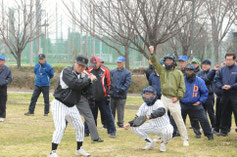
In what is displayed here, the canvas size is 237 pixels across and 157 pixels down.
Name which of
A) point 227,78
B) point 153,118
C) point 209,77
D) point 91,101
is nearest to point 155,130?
point 153,118

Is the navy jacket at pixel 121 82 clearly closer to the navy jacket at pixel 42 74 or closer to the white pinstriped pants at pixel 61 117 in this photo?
the navy jacket at pixel 42 74

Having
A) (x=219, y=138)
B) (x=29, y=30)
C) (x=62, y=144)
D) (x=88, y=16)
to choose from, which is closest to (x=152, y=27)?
(x=88, y=16)

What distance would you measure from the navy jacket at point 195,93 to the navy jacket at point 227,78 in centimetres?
46

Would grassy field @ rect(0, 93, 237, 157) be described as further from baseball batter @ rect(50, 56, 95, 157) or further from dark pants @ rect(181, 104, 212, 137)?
baseball batter @ rect(50, 56, 95, 157)

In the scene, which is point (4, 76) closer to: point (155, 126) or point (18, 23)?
point (155, 126)

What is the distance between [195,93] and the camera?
895 centimetres

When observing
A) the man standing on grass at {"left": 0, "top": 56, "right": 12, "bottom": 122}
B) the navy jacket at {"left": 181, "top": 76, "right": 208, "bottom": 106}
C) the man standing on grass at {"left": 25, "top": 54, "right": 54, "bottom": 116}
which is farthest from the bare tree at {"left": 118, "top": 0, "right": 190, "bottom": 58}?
the navy jacket at {"left": 181, "top": 76, "right": 208, "bottom": 106}

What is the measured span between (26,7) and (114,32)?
1118 cm

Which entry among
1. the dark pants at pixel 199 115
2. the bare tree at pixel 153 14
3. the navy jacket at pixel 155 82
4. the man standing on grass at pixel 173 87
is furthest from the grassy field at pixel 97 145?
the bare tree at pixel 153 14

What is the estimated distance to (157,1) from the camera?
46.2ft

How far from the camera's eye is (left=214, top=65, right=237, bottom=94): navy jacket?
896 centimetres

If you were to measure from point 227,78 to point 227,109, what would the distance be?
32.3 inches

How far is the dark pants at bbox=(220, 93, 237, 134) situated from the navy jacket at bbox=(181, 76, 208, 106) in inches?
24.2

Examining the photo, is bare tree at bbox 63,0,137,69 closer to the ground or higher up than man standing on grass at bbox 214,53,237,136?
higher up
